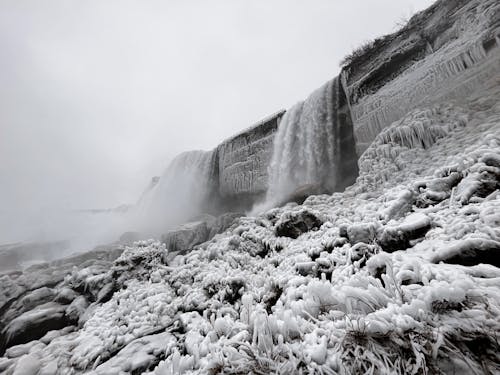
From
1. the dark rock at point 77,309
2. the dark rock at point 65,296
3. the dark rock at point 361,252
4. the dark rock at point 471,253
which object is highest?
the dark rock at point 65,296

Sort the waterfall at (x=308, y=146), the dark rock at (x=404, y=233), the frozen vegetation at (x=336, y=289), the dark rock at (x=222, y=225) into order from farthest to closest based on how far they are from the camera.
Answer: the waterfall at (x=308, y=146) → the dark rock at (x=222, y=225) → the dark rock at (x=404, y=233) → the frozen vegetation at (x=336, y=289)

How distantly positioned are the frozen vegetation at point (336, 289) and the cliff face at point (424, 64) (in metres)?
1.08

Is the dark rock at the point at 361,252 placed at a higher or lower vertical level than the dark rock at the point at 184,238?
lower

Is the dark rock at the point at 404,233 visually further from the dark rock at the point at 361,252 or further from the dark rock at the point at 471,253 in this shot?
the dark rock at the point at 471,253

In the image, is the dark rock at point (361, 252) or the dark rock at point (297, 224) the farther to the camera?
the dark rock at point (297, 224)

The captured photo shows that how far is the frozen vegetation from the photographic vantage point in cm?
179

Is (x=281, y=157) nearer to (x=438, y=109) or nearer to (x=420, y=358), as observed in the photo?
(x=438, y=109)

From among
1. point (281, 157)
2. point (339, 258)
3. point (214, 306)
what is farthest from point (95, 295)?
point (281, 157)

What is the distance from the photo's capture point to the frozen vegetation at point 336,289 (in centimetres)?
179

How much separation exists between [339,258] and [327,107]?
415 inches

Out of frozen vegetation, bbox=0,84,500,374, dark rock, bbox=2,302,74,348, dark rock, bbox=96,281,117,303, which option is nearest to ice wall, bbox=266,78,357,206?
frozen vegetation, bbox=0,84,500,374

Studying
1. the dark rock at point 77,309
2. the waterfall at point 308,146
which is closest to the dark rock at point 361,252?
the dark rock at point 77,309

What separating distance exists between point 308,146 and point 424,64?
590 cm

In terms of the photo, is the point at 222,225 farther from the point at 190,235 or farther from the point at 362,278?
the point at 362,278
